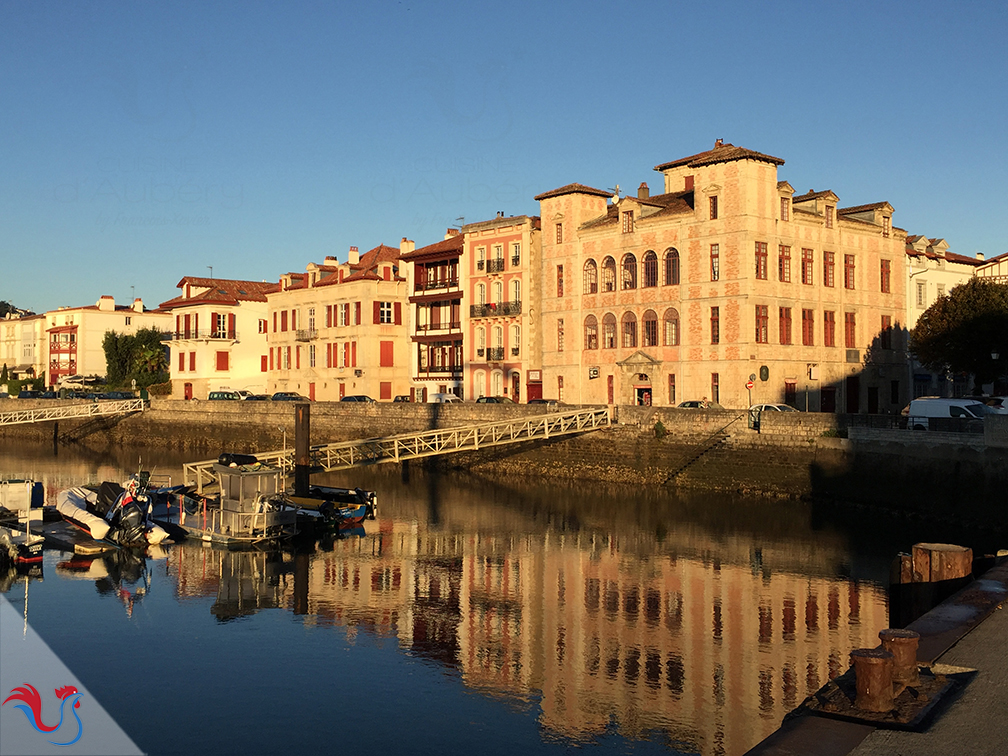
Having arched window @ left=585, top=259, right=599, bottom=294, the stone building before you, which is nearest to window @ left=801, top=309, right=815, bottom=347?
the stone building

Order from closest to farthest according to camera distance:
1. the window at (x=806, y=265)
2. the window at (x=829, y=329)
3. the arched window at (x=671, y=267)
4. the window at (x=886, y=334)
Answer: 1. the window at (x=806, y=265)
2. the arched window at (x=671, y=267)
3. the window at (x=829, y=329)
4. the window at (x=886, y=334)

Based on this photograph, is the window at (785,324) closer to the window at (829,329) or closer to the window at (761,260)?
the window at (761,260)

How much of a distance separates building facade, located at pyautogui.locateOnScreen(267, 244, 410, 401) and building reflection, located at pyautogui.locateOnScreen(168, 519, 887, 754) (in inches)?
1588

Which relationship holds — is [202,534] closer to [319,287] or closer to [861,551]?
[861,551]

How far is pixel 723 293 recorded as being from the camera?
5359 centimetres

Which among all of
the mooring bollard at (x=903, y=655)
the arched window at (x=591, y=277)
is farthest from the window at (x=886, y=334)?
the mooring bollard at (x=903, y=655)

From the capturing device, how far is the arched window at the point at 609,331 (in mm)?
59625

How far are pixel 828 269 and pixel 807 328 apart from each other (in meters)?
4.06

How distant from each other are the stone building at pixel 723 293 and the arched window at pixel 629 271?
0.26 feet

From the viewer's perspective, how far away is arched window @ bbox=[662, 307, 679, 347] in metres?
56.2

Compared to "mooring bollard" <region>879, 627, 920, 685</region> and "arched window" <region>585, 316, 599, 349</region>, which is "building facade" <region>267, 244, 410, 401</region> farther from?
"mooring bollard" <region>879, 627, 920, 685</region>

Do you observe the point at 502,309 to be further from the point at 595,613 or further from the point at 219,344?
the point at 595,613

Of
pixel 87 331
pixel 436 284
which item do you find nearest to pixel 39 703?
pixel 436 284

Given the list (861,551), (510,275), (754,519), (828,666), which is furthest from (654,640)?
(510,275)
